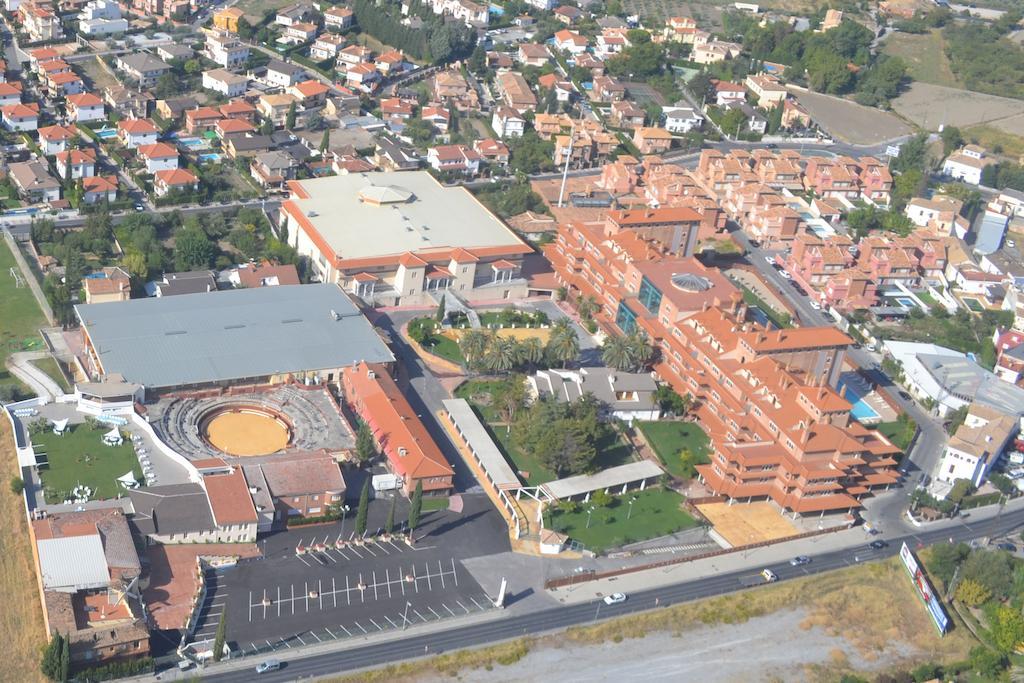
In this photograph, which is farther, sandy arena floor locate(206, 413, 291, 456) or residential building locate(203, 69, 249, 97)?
residential building locate(203, 69, 249, 97)

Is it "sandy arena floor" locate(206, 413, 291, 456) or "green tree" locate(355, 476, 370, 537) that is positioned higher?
"green tree" locate(355, 476, 370, 537)

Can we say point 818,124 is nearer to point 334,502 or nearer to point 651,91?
point 651,91

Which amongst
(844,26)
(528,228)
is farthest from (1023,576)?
(844,26)

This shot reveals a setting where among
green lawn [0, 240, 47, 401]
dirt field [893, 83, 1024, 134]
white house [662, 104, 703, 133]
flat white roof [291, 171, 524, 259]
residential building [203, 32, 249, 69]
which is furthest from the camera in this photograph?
dirt field [893, 83, 1024, 134]

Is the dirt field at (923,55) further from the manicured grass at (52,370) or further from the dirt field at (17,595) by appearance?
the dirt field at (17,595)

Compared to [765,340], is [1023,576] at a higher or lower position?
lower

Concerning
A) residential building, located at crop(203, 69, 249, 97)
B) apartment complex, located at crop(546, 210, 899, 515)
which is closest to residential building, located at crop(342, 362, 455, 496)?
apartment complex, located at crop(546, 210, 899, 515)

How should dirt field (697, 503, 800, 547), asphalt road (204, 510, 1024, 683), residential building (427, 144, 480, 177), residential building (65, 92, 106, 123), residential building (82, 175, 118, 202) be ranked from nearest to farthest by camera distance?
asphalt road (204, 510, 1024, 683) → dirt field (697, 503, 800, 547) → residential building (82, 175, 118, 202) → residential building (65, 92, 106, 123) → residential building (427, 144, 480, 177)

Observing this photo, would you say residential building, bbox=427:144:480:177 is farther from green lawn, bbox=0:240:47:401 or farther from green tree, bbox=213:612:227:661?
green tree, bbox=213:612:227:661
